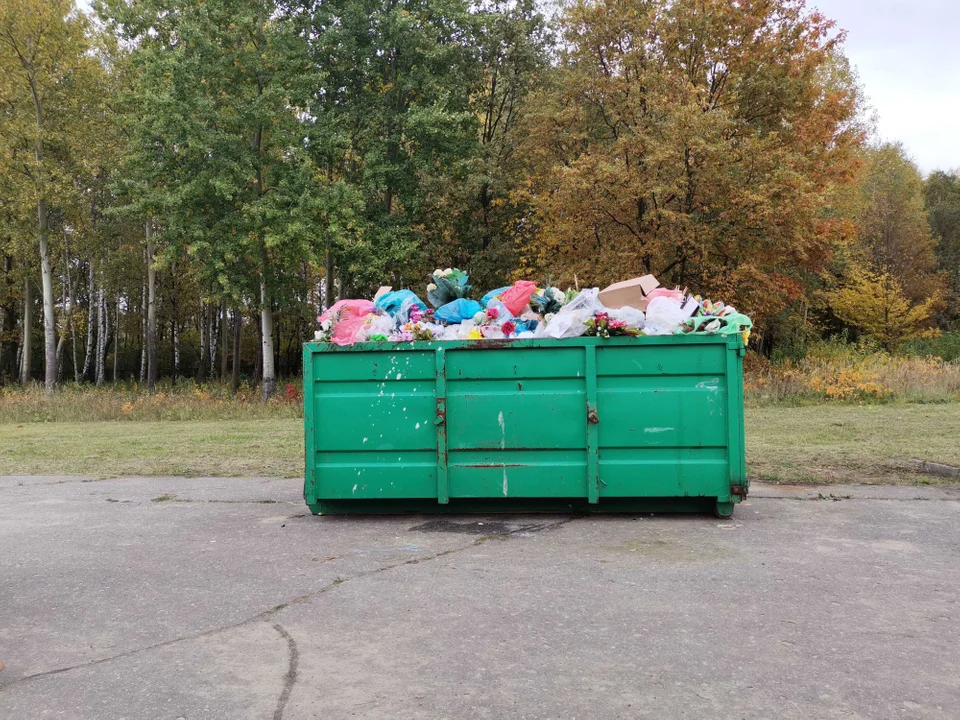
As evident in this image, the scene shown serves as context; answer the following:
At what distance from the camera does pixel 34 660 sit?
3471mm

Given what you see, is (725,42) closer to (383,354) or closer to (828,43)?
(828,43)

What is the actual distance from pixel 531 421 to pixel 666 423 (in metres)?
1.02

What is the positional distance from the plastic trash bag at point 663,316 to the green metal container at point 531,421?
0.14 meters

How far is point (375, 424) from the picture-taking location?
6.21 metres

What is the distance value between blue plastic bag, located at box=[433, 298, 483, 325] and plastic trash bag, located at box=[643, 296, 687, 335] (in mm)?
1372

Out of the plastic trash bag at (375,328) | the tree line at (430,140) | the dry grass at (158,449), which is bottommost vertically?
the dry grass at (158,449)

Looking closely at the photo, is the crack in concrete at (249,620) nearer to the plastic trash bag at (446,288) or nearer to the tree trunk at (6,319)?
the plastic trash bag at (446,288)

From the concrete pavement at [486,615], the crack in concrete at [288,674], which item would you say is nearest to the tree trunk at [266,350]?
the concrete pavement at [486,615]

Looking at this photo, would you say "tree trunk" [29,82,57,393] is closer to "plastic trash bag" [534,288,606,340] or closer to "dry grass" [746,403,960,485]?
"dry grass" [746,403,960,485]

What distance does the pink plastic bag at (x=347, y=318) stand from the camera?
6430 millimetres

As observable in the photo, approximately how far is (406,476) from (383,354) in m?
0.97

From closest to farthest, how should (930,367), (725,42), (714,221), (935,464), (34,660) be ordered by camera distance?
1. (34,660)
2. (935,464)
3. (930,367)
4. (714,221)
5. (725,42)

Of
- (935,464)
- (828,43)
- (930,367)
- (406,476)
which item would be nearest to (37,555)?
(406,476)

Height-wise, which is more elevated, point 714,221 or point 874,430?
point 714,221
